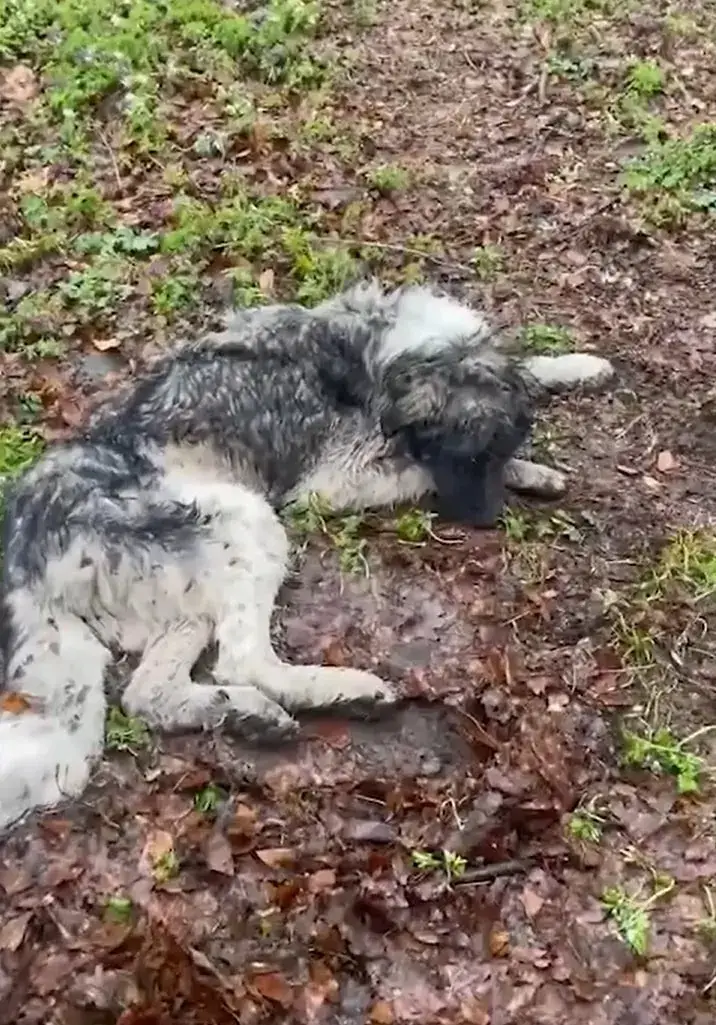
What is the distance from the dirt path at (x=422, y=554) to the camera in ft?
13.1

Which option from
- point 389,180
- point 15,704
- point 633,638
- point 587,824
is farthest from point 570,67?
point 15,704

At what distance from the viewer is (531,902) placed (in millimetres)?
4117

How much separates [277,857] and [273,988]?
0.49 meters

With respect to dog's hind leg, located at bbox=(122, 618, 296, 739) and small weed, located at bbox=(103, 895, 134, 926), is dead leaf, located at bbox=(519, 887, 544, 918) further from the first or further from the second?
small weed, located at bbox=(103, 895, 134, 926)

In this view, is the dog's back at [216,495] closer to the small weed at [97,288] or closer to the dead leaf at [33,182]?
the small weed at [97,288]

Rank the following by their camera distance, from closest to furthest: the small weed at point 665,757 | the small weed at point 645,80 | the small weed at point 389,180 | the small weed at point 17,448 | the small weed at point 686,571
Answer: the small weed at point 665,757 → the small weed at point 686,571 → the small weed at point 17,448 → the small weed at point 389,180 → the small weed at point 645,80

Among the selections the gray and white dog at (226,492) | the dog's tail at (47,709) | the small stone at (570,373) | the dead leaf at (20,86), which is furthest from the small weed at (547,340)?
the dead leaf at (20,86)

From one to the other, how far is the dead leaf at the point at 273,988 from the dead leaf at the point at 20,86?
583 centimetres

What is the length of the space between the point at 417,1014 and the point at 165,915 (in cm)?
83

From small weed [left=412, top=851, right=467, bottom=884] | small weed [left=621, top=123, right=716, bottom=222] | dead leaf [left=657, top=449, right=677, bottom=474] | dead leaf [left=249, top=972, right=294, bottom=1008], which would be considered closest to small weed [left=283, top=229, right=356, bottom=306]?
small weed [left=621, top=123, right=716, bottom=222]

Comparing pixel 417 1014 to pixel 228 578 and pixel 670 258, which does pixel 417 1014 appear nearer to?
pixel 228 578

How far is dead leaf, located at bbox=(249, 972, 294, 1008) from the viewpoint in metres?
3.83

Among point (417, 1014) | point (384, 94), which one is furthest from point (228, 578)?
point (384, 94)

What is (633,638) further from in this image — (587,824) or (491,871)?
(491,871)
